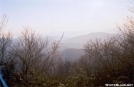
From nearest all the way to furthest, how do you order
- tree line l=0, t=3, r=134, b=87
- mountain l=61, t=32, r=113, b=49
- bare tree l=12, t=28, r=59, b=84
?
1. tree line l=0, t=3, r=134, b=87
2. bare tree l=12, t=28, r=59, b=84
3. mountain l=61, t=32, r=113, b=49

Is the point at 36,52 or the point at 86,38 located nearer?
the point at 36,52

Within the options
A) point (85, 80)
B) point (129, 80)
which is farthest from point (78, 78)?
point (129, 80)

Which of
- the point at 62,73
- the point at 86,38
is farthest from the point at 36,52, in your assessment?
the point at 86,38

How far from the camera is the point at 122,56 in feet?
24.6

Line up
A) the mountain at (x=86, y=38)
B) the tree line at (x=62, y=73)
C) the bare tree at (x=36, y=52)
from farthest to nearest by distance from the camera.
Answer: the mountain at (x=86, y=38) < the bare tree at (x=36, y=52) < the tree line at (x=62, y=73)

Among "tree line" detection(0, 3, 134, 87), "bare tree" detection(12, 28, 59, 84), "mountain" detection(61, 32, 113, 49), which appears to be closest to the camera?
"tree line" detection(0, 3, 134, 87)

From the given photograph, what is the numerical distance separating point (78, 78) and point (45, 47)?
10.9 meters

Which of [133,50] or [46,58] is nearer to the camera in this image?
[133,50]

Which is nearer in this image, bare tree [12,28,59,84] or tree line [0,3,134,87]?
tree line [0,3,134,87]

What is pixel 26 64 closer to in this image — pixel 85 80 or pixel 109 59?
pixel 109 59

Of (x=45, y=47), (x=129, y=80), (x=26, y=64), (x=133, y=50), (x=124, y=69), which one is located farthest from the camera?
(x=45, y=47)

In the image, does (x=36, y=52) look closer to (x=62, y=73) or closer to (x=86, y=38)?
(x=62, y=73)

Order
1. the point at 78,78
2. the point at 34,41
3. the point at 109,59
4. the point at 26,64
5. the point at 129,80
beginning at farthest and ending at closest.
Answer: the point at 34,41 < the point at 26,64 < the point at 109,59 < the point at 129,80 < the point at 78,78

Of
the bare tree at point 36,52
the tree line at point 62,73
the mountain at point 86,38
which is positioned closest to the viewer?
the tree line at point 62,73
